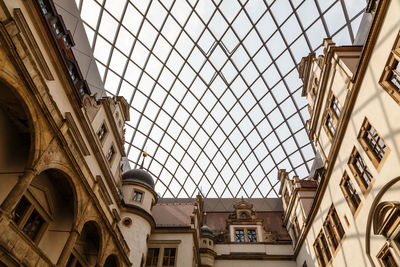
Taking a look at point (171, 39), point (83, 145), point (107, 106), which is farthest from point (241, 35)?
point (83, 145)

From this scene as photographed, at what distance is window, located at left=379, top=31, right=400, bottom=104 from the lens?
13771 millimetres

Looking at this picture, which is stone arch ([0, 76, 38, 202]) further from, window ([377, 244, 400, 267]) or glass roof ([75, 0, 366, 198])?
glass roof ([75, 0, 366, 198])

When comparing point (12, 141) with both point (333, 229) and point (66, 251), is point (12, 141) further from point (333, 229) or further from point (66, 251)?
point (333, 229)

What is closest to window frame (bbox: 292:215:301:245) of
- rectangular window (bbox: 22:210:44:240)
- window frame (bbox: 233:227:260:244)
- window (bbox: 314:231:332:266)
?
window frame (bbox: 233:227:260:244)

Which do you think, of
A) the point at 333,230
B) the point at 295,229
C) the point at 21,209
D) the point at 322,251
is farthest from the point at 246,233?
the point at 21,209

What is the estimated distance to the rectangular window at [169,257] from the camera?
29.8m

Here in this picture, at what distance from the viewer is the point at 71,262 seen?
19.1 metres

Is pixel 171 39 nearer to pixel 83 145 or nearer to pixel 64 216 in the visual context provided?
pixel 83 145

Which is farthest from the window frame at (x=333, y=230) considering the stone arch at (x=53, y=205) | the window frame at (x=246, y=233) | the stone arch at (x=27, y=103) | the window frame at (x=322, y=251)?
the stone arch at (x=27, y=103)

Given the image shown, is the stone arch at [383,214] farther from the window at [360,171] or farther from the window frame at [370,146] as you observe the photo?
the window frame at [370,146]

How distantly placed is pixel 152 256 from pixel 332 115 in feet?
76.2

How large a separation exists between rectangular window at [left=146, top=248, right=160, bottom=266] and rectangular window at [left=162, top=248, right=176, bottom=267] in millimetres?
907

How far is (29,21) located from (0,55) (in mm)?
3986

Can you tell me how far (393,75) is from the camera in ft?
47.6
